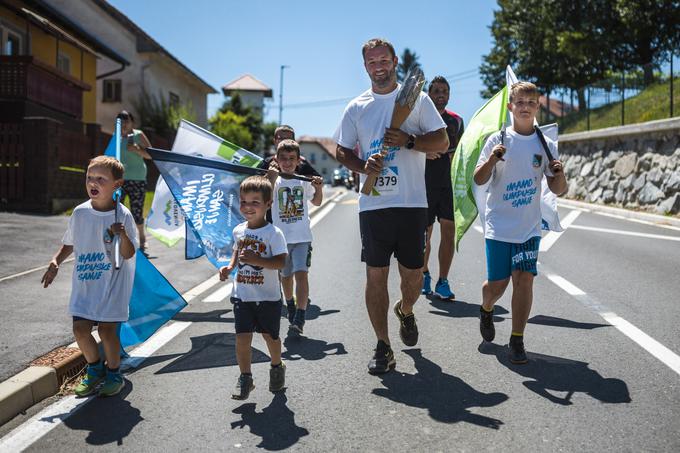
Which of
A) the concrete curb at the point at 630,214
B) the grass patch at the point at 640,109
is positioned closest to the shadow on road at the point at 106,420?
the concrete curb at the point at 630,214

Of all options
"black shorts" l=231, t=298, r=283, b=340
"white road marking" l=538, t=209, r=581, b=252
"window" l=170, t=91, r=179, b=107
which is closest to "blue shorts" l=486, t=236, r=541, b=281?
"black shorts" l=231, t=298, r=283, b=340

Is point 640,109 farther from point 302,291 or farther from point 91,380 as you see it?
point 91,380

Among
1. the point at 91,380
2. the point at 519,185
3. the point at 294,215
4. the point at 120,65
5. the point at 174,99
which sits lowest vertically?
the point at 91,380

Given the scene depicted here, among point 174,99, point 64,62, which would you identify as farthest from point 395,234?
point 174,99

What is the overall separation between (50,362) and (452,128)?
4.13 metres

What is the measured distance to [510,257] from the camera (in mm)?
4715

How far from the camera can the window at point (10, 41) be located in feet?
63.4

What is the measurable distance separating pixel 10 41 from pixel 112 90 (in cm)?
1193

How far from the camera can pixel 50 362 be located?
430 cm

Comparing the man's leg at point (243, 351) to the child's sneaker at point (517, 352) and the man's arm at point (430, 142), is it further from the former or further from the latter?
the child's sneaker at point (517, 352)

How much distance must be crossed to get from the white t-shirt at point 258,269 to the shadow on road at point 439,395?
0.89m

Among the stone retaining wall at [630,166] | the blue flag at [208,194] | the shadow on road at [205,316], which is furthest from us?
the stone retaining wall at [630,166]

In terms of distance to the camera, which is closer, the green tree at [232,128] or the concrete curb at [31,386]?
the concrete curb at [31,386]

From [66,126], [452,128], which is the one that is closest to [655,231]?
[452,128]
